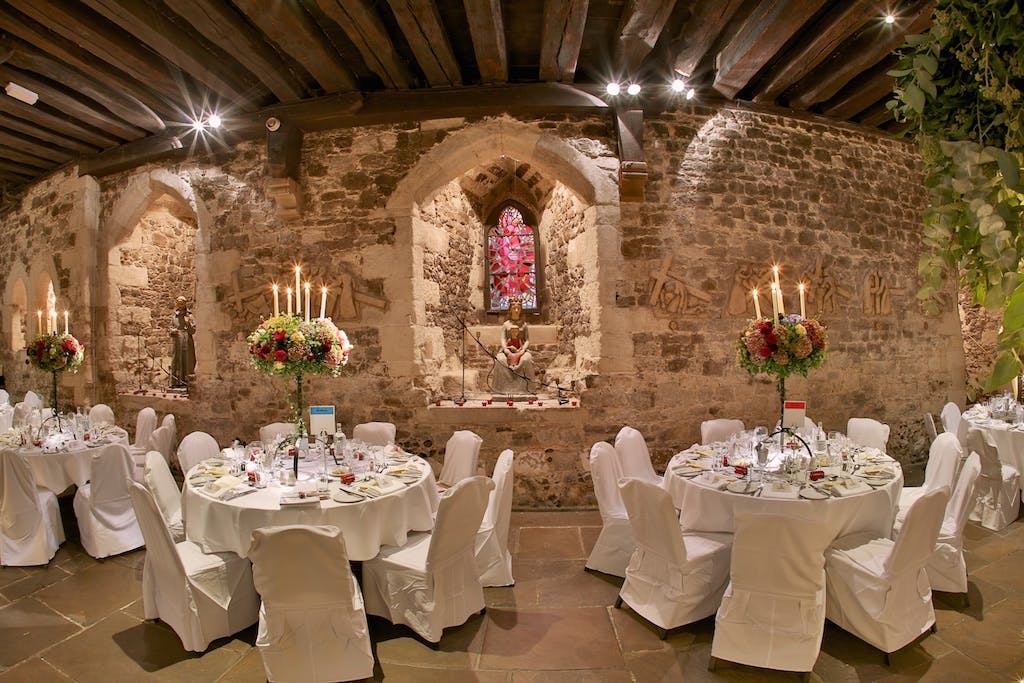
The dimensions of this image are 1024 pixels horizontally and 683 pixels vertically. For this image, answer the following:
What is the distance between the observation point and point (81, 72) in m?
5.27

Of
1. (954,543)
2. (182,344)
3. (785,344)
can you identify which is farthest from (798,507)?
(182,344)

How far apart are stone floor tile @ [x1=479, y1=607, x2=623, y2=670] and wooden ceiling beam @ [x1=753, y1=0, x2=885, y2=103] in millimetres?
4824

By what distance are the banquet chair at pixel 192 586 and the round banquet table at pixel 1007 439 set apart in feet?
19.1

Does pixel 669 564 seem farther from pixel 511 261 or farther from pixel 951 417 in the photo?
pixel 511 261

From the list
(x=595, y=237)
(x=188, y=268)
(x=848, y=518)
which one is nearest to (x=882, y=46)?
(x=595, y=237)

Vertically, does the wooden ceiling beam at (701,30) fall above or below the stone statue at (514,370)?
above

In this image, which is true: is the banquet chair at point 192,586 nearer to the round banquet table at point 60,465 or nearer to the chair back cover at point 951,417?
the round banquet table at point 60,465

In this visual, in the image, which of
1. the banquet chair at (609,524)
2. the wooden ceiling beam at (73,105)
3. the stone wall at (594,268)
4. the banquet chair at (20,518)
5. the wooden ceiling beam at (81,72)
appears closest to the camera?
the banquet chair at (609,524)

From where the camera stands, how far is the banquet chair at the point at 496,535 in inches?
138

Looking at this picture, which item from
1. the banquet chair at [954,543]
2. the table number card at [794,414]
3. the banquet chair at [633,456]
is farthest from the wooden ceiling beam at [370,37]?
the banquet chair at [954,543]

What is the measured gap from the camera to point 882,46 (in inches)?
187

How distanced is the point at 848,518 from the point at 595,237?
10.9 feet

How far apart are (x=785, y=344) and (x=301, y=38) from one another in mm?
4356

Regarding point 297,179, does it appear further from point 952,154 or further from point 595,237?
point 952,154
